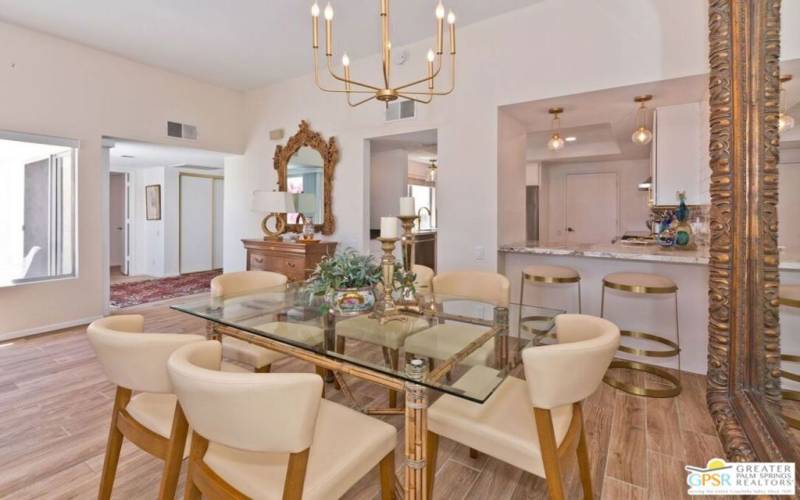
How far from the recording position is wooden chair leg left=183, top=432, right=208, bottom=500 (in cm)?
122

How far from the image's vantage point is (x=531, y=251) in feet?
11.0

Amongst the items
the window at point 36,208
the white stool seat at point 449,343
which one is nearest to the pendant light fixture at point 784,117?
the white stool seat at point 449,343

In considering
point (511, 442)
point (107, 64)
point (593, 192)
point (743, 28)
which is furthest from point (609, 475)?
point (593, 192)

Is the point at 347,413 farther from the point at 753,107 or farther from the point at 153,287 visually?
the point at 153,287

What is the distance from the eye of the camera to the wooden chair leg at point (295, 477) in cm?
103

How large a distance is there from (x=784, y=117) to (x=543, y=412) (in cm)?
105

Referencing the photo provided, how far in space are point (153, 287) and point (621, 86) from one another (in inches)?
275

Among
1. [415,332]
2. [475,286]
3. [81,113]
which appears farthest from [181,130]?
[415,332]

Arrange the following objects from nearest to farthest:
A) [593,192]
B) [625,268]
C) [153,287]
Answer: [625,268], [153,287], [593,192]

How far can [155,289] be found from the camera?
6.29 metres

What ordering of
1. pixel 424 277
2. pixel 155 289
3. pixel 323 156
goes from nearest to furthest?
pixel 424 277, pixel 323 156, pixel 155 289

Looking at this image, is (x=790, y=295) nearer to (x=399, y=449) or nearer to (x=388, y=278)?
(x=388, y=278)

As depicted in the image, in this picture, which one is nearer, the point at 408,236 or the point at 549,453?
the point at 549,453

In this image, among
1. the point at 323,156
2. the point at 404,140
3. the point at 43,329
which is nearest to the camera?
the point at 43,329
